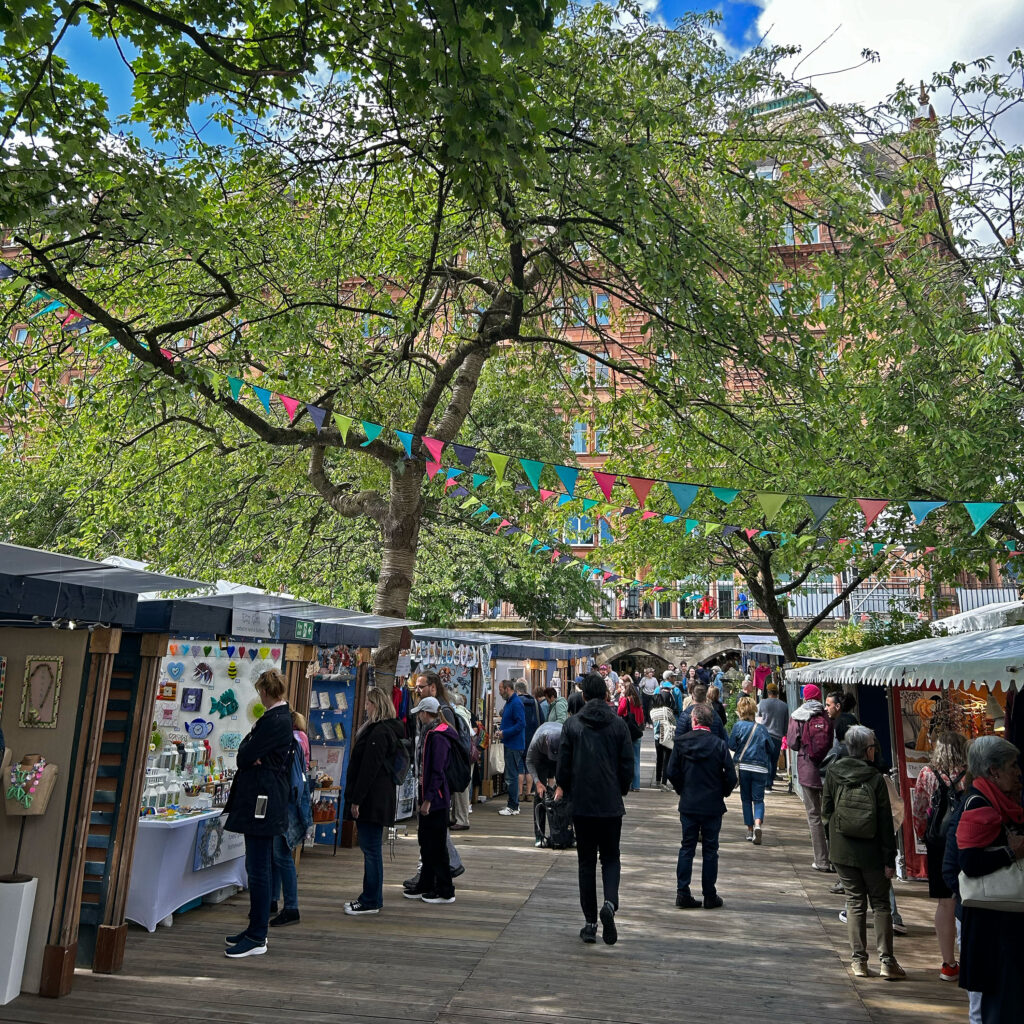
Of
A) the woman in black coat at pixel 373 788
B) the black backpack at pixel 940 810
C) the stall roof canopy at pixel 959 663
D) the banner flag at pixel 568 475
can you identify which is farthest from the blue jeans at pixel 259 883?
the banner flag at pixel 568 475

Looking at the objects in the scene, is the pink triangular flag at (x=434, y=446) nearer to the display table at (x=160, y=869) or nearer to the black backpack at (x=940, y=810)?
the display table at (x=160, y=869)

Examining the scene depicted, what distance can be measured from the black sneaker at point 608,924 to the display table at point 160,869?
3016 millimetres

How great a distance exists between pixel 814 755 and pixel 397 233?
7.98 metres

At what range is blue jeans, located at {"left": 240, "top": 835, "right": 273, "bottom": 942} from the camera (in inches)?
227

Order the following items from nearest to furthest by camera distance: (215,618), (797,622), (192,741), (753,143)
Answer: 1. (215,618)
2. (192,741)
3. (753,143)
4. (797,622)

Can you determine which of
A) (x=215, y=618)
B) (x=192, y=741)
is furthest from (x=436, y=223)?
(x=192, y=741)

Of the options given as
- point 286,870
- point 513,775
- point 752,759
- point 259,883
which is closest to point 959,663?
point 259,883

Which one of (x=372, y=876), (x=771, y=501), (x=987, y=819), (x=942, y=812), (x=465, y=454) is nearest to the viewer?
(x=987, y=819)

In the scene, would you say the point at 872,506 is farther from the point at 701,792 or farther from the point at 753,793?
the point at 753,793

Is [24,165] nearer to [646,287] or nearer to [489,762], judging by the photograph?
[646,287]

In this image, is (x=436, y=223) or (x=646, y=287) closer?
(x=646, y=287)

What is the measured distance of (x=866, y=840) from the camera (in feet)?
17.9

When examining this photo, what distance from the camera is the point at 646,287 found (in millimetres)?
8375

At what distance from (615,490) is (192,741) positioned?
1224cm
